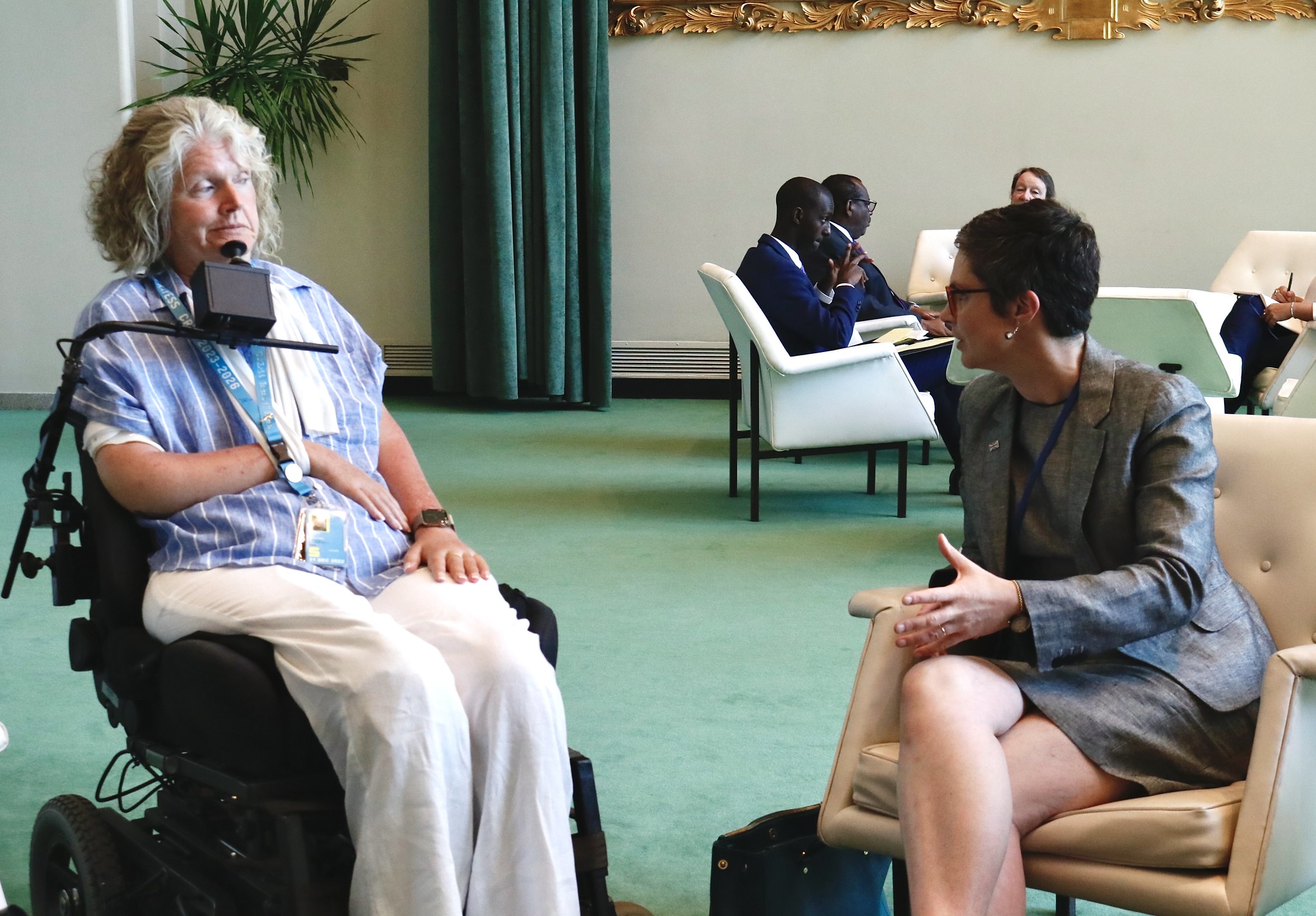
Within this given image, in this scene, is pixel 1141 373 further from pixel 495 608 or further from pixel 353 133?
pixel 353 133


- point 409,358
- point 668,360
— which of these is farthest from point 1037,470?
point 409,358

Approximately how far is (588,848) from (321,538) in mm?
517

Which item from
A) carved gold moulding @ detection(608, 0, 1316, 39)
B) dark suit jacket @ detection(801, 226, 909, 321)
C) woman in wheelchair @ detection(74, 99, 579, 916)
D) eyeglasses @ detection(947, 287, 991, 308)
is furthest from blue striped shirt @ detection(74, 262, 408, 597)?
carved gold moulding @ detection(608, 0, 1316, 39)

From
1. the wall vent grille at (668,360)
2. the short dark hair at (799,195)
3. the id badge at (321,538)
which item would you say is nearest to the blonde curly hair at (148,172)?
the id badge at (321,538)

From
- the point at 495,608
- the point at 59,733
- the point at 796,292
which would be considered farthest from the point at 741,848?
the point at 796,292

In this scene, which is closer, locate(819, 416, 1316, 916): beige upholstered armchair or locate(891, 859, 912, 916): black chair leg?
locate(819, 416, 1316, 916): beige upholstered armchair

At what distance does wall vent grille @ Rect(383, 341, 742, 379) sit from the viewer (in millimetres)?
7426

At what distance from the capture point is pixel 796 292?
4484 millimetres

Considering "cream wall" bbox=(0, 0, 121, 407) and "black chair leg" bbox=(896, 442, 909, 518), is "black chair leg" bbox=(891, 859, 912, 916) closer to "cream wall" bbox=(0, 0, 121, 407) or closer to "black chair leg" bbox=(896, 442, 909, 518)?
"black chair leg" bbox=(896, 442, 909, 518)

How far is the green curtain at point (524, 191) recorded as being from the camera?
674 centimetres

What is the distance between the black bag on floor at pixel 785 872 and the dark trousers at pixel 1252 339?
383cm

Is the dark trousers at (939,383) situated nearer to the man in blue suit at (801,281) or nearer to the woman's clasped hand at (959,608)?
the man in blue suit at (801,281)

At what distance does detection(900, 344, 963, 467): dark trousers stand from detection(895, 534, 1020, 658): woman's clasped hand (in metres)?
3.20

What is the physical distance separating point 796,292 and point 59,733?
8.85ft
